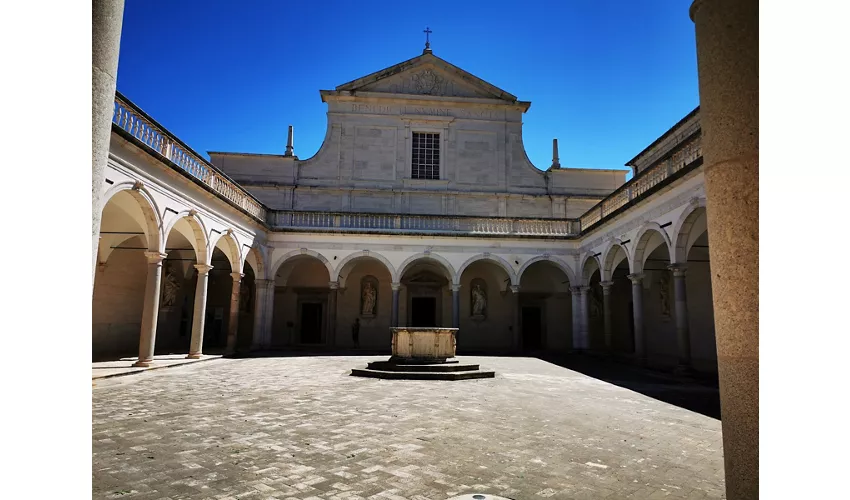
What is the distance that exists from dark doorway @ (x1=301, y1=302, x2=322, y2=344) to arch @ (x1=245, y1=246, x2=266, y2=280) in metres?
4.42

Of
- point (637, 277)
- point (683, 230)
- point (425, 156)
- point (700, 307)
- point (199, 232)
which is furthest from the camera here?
point (425, 156)

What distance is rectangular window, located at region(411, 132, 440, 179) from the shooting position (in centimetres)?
2850

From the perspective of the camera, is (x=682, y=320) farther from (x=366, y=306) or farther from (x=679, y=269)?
(x=366, y=306)

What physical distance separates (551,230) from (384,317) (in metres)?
9.57

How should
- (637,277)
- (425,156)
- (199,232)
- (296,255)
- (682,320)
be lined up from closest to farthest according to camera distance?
(682,320)
(199,232)
(637,277)
(296,255)
(425,156)

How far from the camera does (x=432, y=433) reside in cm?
601

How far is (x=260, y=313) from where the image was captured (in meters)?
21.6

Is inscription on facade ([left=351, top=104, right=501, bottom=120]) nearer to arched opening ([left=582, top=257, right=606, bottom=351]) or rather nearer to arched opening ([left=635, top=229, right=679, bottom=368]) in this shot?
arched opening ([left=582, top=257, right=606, bottom=351])

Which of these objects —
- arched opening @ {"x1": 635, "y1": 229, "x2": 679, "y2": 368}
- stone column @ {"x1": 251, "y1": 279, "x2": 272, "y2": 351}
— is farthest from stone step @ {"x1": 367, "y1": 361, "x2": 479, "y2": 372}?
arched opening @ {"x1": 635, "y1": 229, "x2": 679, "y2": 368}

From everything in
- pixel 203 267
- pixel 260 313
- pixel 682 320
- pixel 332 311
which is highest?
pixel 203 267

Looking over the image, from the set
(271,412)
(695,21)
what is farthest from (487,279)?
(695,21)

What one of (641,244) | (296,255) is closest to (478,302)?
(296,255)

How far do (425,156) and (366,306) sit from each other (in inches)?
375
